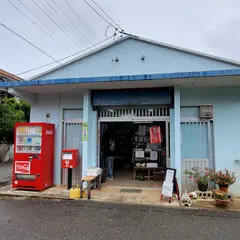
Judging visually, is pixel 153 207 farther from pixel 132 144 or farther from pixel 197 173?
pixel 132 144

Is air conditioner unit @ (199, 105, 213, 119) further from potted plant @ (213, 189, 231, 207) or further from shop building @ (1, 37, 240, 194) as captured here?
potted plant @ (213, 189, 231, 207)

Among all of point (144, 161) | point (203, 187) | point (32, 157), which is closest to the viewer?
point (203, 187)

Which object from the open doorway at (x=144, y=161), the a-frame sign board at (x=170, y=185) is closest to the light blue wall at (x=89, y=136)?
the open doorway at (x=144, y=161)

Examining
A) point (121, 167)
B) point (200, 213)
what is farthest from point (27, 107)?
point (200, 213)

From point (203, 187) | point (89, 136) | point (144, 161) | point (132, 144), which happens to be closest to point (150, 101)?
point (89, 136)

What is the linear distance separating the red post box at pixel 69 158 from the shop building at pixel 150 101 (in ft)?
0.84

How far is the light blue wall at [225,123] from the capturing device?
6262 mm

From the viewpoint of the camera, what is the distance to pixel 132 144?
11461 millimetres

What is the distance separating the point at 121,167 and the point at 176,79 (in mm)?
6758

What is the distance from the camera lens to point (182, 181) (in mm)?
6457

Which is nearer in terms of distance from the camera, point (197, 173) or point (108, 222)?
point (108, 222)

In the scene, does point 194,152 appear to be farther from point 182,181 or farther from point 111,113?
point 111,113

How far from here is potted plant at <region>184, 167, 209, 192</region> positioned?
5934 millimetres

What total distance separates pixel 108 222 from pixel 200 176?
3.17 m
